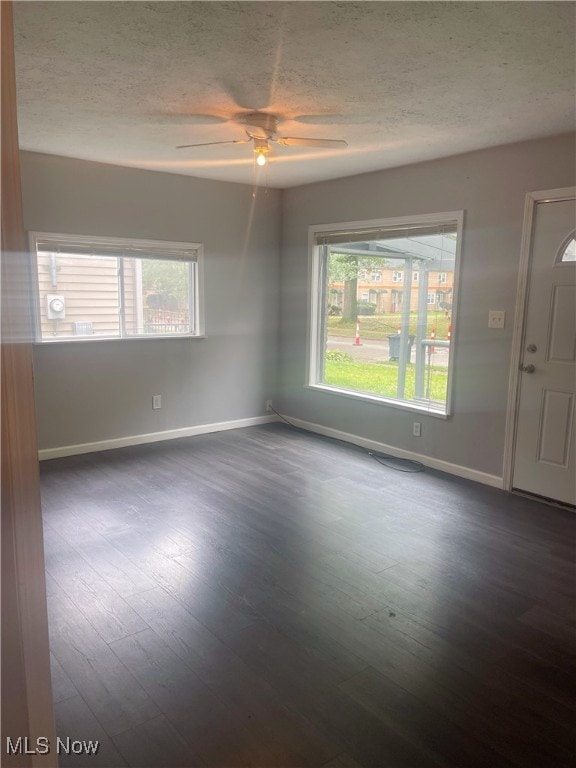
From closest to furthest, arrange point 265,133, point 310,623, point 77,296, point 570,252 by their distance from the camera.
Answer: point 310,623 < point 265,133 < point 570,252 < point 77,296

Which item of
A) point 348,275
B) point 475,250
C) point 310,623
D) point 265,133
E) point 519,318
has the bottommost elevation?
point 310,623

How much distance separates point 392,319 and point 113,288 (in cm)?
248

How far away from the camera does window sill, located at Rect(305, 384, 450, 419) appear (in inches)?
168

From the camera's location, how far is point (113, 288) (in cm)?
461

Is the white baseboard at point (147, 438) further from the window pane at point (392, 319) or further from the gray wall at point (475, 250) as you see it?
the gray wall at point (475, 250)

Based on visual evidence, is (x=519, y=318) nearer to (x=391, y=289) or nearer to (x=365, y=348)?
(x=391, y=289)

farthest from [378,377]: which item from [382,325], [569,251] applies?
[569,251]

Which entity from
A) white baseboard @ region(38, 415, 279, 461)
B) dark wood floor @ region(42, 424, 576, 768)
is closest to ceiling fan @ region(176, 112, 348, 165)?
dark wood floor @ region(42, 424, 576, 768)

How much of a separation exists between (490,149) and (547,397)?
1779mm

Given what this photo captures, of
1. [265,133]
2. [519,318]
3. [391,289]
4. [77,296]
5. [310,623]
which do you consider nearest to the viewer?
[310,623]

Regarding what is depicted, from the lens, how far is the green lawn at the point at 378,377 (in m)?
4.31

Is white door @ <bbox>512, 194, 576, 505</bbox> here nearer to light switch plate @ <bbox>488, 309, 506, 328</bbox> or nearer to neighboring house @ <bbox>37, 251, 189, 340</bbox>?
light switch plate @ <bbox>488, 309, 506, 328</bbox>

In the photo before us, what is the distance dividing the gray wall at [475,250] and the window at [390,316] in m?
0.11

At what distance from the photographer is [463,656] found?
2102 mm
